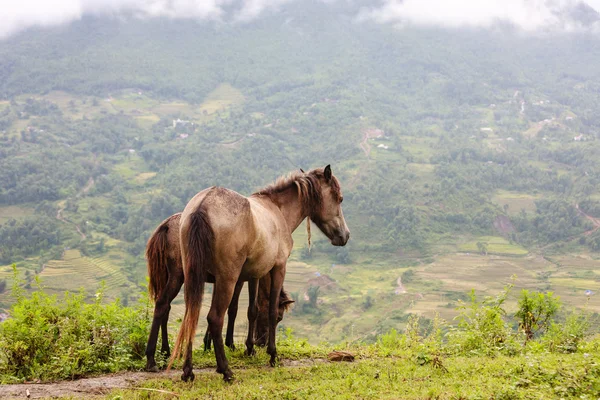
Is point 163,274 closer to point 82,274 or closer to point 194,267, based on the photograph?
point 194,267

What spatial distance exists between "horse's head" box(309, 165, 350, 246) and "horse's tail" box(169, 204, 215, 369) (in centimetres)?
219

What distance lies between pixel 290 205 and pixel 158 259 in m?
1.72

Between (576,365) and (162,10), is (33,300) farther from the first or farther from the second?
(162,10)

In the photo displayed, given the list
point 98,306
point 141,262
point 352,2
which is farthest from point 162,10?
point 98,306

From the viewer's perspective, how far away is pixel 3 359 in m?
5.41

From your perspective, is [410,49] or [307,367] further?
[410,49]

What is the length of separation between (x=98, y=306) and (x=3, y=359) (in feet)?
3.87

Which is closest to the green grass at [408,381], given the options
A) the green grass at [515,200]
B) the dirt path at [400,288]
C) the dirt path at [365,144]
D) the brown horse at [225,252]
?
the brown horse at [225,252]

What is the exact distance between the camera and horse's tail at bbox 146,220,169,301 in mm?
5969

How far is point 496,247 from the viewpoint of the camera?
59.9 meters

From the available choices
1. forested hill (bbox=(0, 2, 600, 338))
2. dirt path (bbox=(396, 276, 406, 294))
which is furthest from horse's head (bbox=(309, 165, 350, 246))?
dirt path (bbox=(396, 276, 406, 294))

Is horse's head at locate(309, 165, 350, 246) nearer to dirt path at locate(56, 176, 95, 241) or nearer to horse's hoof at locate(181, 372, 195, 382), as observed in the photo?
horse's hoof at locate(181, 372, 195, 382)

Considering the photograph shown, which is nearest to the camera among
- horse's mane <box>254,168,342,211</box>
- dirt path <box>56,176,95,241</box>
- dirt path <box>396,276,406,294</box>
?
horse's mane <box>254,168,342,211</box>

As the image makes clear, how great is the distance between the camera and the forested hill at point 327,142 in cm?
5353
